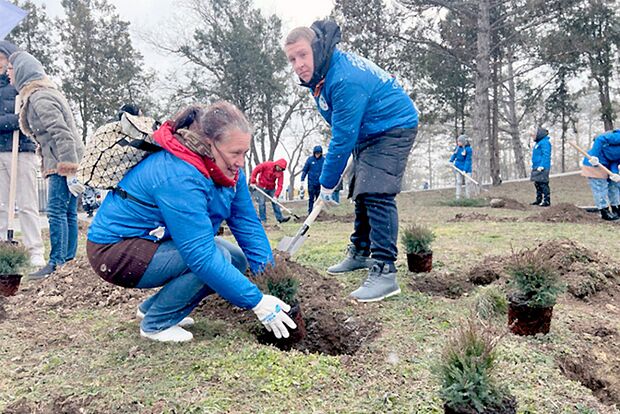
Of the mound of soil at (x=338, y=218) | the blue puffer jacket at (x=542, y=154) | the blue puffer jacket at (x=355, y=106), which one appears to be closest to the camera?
the blue puffer jacket at (x=355, y=106)

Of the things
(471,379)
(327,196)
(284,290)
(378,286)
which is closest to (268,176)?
(327,196)

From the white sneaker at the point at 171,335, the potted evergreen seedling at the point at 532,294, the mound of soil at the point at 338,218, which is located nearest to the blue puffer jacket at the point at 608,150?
the mound of soil at the point at 338,218

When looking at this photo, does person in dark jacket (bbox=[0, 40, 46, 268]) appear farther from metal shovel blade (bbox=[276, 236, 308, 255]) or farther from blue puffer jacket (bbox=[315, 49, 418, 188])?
blue puffer jacket (bbox=[315, 49, 418, 188])

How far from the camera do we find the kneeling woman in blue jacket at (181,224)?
95.7 inches

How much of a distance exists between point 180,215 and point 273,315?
0.66 meters

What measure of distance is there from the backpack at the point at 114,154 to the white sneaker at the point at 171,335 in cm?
83

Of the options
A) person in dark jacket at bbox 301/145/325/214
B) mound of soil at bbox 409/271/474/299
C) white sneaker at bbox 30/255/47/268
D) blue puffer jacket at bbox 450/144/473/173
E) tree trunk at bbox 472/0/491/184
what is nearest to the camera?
mound of soil at bbox 409/271/474/299

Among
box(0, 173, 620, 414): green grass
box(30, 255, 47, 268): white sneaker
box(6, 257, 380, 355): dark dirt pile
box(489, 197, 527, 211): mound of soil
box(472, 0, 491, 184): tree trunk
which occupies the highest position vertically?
box(472, 0, 491, 184): tree trunk

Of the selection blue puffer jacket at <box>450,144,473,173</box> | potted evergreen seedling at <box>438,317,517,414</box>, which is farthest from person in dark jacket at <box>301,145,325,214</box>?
potted evergreen seedling at <box>438,317,517,414</box>

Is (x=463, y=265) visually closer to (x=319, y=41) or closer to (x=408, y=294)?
(x=408, y=294)

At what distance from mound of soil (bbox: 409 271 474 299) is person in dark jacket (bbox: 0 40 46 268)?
3797mm

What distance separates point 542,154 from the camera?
A: 12.7 meters

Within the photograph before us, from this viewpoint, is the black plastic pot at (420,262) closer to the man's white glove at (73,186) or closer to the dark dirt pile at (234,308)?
the dark dirt pile at (234,308)

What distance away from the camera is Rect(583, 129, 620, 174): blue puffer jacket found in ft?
30.2
